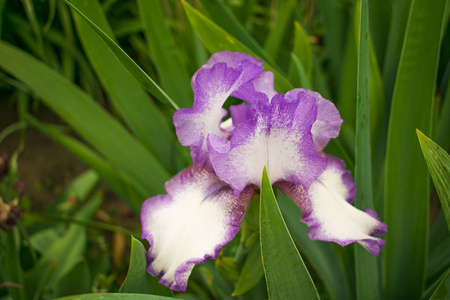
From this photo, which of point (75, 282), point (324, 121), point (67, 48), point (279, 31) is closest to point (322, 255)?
point (324, 121)

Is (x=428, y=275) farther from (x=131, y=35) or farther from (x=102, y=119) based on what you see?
(x=131, y=35)

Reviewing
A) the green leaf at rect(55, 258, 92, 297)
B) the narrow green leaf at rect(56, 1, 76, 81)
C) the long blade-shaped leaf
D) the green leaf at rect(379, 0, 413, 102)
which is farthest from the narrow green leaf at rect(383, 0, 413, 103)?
the narrow green leaf at rect(56, 1, 76, 81)

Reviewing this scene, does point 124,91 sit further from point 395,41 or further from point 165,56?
point 395,41

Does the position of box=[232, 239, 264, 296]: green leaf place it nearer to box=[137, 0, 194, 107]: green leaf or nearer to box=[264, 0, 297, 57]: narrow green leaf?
box=[137, 0, 194, 107]: green leaf

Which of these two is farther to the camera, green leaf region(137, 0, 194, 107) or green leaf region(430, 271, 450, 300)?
green leaf region(137, 0, 194, 107)

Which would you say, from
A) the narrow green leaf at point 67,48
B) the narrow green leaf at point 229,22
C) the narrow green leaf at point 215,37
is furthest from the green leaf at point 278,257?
the narrow green leaf at point 67,48

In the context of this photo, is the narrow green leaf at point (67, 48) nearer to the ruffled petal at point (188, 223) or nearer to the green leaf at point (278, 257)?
the ruffled petal at point (188, 223)
